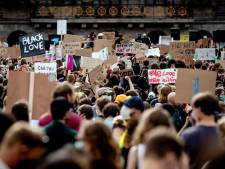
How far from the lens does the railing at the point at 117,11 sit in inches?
2036

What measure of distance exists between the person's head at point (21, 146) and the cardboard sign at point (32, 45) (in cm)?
1583

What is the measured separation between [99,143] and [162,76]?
971 centimetres

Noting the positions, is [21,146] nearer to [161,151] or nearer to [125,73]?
[161,151]

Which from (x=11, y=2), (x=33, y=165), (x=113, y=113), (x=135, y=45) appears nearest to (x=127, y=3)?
(x=11, y=2)

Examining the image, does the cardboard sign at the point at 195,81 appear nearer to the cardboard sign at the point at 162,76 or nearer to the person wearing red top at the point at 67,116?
the person wearing red top at the point at 67,116

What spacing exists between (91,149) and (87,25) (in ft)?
150

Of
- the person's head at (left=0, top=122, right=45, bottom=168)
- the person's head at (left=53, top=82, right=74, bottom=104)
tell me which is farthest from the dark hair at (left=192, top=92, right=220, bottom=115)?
the person's head at (left=0, top=122, right=45, bottom=168)

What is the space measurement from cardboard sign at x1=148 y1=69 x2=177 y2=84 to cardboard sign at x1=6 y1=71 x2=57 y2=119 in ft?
16.0

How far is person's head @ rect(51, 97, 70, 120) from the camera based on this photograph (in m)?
7.63

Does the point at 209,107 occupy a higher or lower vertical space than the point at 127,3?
lower

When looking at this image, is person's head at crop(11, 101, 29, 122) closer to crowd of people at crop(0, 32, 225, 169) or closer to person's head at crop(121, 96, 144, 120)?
crowd of people at crop(0, 32, 225, 169)

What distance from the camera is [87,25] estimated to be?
5178cm

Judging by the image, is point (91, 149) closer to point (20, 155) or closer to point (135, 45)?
point (20, 155)

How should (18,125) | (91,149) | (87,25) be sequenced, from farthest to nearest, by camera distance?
→ (87,25) < (91,149) < (18,125)
